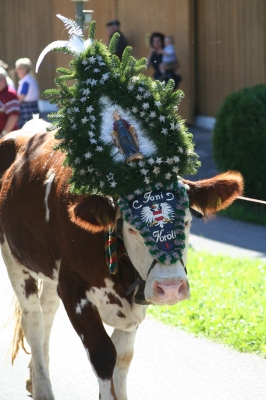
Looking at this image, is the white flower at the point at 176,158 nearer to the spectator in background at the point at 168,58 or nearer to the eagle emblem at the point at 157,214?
Answer: the eagle emblem at the point at 157,214

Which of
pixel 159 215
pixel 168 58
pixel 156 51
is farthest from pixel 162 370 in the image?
pixel 156 51

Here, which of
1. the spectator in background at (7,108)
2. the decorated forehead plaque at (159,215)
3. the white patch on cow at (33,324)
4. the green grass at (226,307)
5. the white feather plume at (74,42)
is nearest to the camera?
the decorated forehead plaque at (159,215)

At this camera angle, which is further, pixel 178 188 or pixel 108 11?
pixel 108 11

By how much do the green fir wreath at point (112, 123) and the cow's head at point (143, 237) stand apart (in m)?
0.13

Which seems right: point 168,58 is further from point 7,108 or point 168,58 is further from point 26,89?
point 7,108

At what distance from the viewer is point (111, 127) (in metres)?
4.30

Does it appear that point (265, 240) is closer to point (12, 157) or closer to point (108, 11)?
point (12, 157)

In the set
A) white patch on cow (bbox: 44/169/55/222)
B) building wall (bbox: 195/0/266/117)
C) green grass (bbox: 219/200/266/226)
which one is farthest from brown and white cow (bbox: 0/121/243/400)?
building wall (bbox: 195/0/266/117)

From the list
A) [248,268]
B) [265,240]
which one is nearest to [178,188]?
[248,268]

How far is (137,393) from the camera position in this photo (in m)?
5.25

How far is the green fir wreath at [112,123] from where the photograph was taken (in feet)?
13.7

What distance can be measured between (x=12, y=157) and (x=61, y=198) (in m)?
1.24

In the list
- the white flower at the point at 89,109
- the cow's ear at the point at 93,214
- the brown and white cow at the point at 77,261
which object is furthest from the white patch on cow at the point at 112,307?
the white flower at the point at 89,109

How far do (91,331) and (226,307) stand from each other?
2.55 metres
